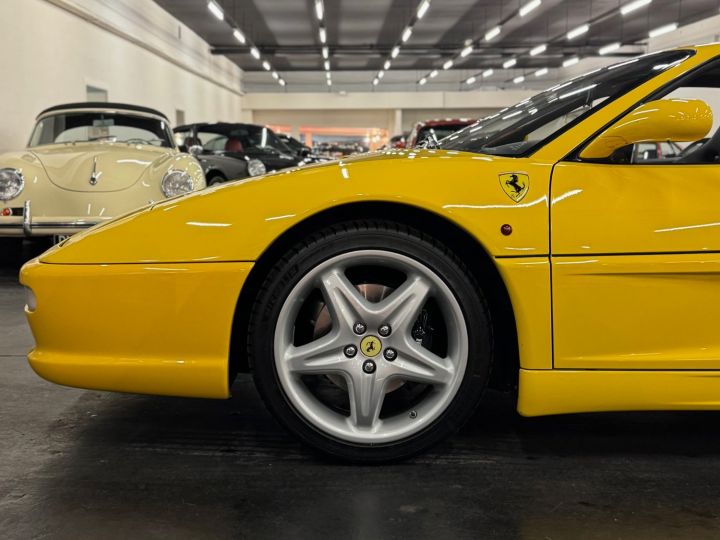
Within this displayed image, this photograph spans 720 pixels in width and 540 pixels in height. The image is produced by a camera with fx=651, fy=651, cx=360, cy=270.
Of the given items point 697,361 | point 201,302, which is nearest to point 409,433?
point 201,302

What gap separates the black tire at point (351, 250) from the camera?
177 cm

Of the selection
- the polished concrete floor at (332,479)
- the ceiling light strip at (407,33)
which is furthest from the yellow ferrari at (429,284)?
the ceiling light strip at (407,33)

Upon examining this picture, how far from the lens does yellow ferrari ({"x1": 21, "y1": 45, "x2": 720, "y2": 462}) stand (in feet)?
5.69

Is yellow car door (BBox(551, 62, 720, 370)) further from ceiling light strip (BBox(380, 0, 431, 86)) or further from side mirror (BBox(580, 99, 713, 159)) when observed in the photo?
ceiling light strip (BBox(380, 0, 431, 86))

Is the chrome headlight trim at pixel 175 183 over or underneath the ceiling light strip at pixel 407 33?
underneath

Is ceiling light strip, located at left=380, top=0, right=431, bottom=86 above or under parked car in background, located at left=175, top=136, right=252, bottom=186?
above

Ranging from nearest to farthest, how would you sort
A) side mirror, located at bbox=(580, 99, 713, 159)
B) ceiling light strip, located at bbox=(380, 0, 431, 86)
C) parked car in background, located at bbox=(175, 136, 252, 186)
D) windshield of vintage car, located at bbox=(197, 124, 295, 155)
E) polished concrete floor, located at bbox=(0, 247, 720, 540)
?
polished concrete floor, located at bbox=(0, 247, 720, 540) → side mirror, located at bbox=(580, 99, 713, 159) → parked car in background, located at bbox=(175, 136, 252, 186) → windshield of vintage car, located at bbox=(197, 124, 295, 155) → ceiling light strip, located at bbox=(380, 0, 431, 86)

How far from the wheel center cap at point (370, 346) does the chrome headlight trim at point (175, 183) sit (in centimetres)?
328

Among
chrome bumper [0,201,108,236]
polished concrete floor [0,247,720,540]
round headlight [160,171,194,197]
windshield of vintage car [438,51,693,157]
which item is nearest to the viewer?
polished concrete floor [0,247,720,540]

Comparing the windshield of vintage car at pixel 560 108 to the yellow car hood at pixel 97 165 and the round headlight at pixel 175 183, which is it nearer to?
the round headlight at pixel 175 183

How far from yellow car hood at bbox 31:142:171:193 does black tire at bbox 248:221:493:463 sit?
3276 mm

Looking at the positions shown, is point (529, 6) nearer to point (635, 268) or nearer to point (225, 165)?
point (225, 165)

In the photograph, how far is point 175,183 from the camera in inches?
188

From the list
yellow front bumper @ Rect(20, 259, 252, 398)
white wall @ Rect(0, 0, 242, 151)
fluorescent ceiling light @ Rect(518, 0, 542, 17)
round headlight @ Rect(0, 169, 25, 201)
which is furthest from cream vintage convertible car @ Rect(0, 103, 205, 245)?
fluorescent ceiling light @ Rect(518, 0, 542, 17)
